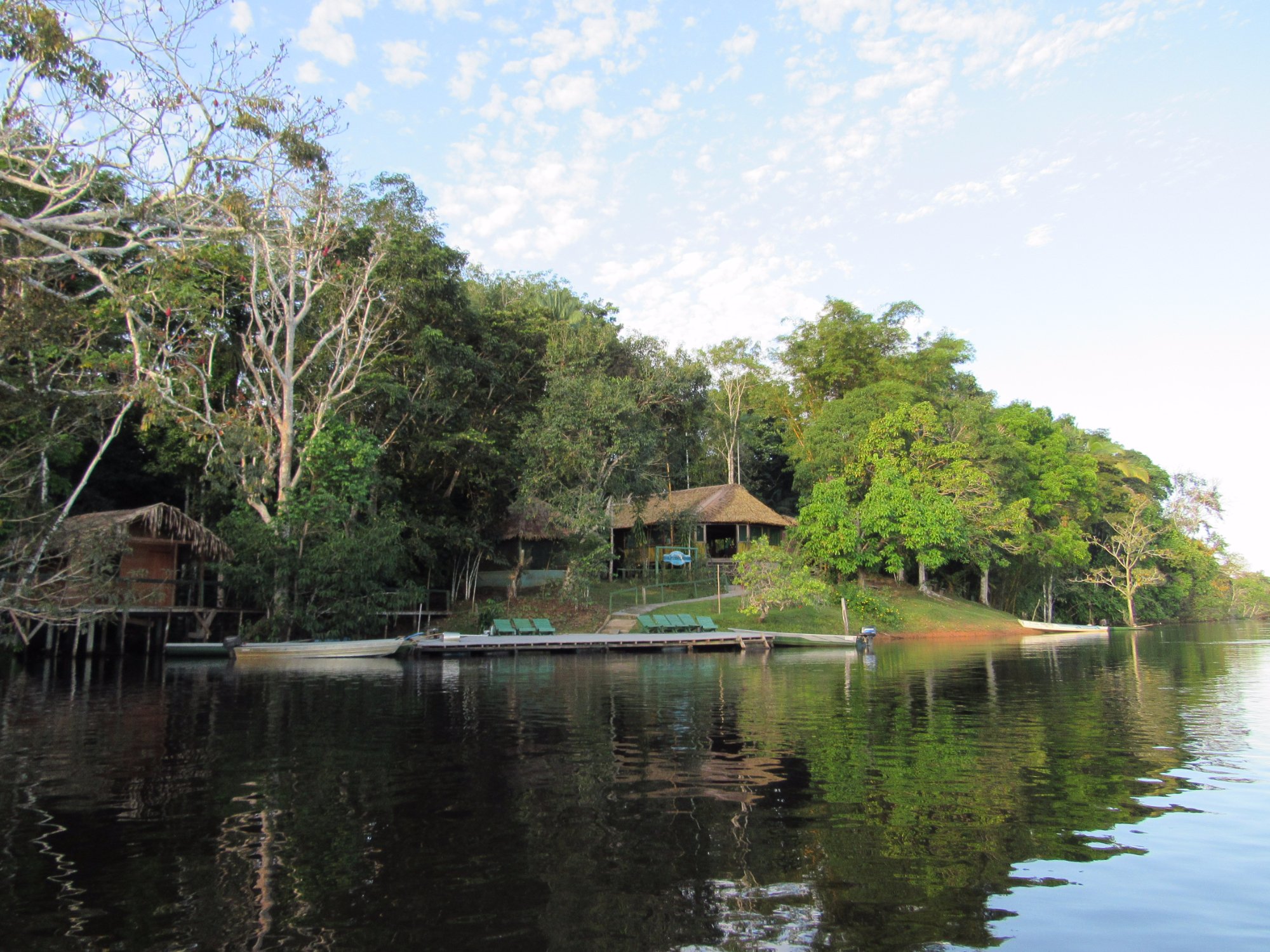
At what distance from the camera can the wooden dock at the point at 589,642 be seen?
2959cm

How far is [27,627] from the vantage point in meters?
27.4

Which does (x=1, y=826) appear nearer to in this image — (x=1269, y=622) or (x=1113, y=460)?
(x=1113, y=460)

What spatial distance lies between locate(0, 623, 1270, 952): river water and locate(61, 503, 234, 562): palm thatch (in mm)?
11787

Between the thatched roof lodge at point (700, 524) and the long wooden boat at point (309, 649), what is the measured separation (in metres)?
18.1

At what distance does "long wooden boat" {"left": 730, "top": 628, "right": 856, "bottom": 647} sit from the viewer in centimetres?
3228

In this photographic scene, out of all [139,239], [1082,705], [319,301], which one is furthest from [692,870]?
[319,301]

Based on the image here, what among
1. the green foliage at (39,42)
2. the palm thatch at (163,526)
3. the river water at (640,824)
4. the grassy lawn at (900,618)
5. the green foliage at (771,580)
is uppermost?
the green foliage at (39,42)

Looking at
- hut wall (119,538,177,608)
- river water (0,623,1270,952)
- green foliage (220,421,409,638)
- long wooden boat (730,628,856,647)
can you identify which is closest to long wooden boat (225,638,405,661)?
green foliage (220,421,409,638)

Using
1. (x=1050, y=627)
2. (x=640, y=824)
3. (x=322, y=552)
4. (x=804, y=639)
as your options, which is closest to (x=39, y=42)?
(x=640, y=824)

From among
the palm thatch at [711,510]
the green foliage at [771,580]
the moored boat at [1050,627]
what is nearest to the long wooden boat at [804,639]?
the green foliage at [771,580]

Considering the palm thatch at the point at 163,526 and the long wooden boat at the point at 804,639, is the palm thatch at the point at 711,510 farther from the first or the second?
the palm thatch at the point at 163,526

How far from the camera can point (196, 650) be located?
28.9 m

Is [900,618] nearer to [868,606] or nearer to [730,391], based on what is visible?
[868,606]

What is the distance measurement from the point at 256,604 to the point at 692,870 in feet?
100
